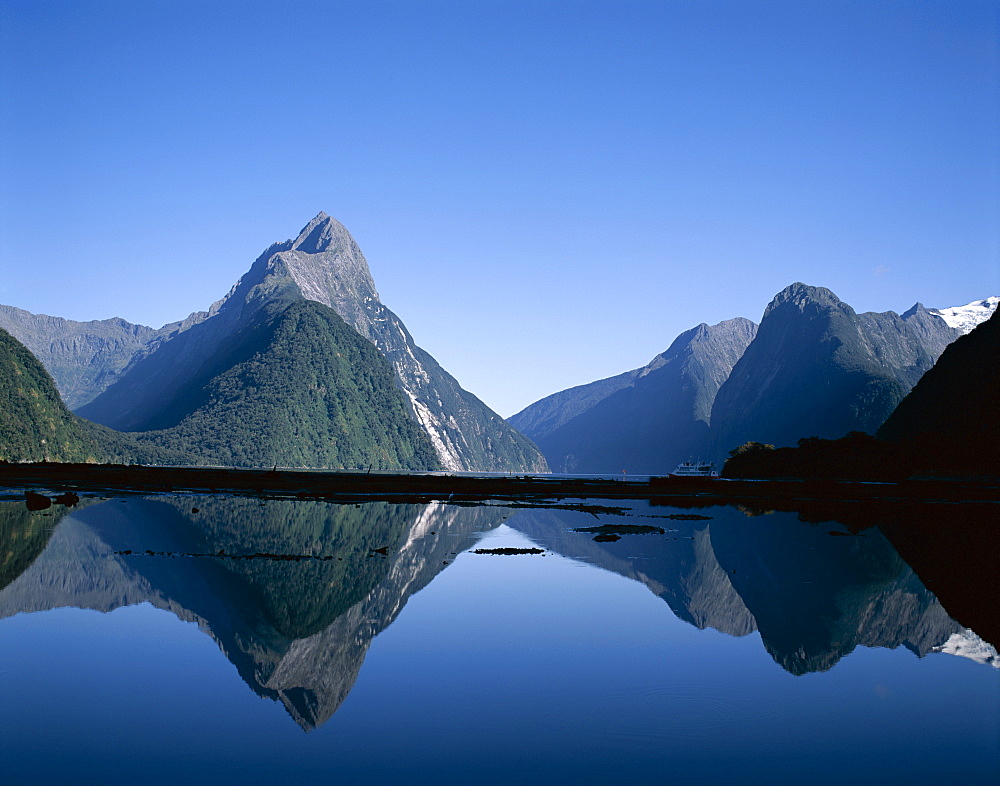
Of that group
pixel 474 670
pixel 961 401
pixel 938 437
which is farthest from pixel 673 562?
pixel 961 401

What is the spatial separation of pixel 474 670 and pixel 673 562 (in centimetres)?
2405

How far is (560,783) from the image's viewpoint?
1216 centimetres

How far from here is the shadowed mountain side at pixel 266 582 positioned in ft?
62.2

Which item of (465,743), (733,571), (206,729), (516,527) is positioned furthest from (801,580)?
(516,527)

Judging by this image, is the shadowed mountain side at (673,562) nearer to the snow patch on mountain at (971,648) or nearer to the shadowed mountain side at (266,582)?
the snow patch on mountain at (971,648)

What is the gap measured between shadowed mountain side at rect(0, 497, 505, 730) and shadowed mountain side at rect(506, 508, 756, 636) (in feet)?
24.8

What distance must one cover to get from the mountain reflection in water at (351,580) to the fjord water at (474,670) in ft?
0.53

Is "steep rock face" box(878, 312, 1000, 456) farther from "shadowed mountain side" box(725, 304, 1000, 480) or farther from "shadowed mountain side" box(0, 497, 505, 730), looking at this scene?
"shadowed mountain side" box(0, 497, 505, 730)

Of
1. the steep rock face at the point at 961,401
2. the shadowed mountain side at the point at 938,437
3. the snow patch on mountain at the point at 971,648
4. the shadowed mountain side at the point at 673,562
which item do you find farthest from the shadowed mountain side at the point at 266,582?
the steep rock face at the point at 961,401

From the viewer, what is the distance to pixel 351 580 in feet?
104

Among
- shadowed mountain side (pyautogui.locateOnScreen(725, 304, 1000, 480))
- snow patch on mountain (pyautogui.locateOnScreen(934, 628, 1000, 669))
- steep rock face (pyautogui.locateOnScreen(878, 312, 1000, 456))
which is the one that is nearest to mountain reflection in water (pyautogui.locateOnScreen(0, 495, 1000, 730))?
snow patch on mountain (pyautogui.locateOnScreen(934, 628, 1000, 669))

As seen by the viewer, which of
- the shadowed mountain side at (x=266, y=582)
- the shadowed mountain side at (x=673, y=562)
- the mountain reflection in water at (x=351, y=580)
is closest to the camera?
the shadowed mountain side at (x=266, y=582)

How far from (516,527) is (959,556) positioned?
105 ft

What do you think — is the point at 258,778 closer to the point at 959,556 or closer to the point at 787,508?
the point at 959,556
